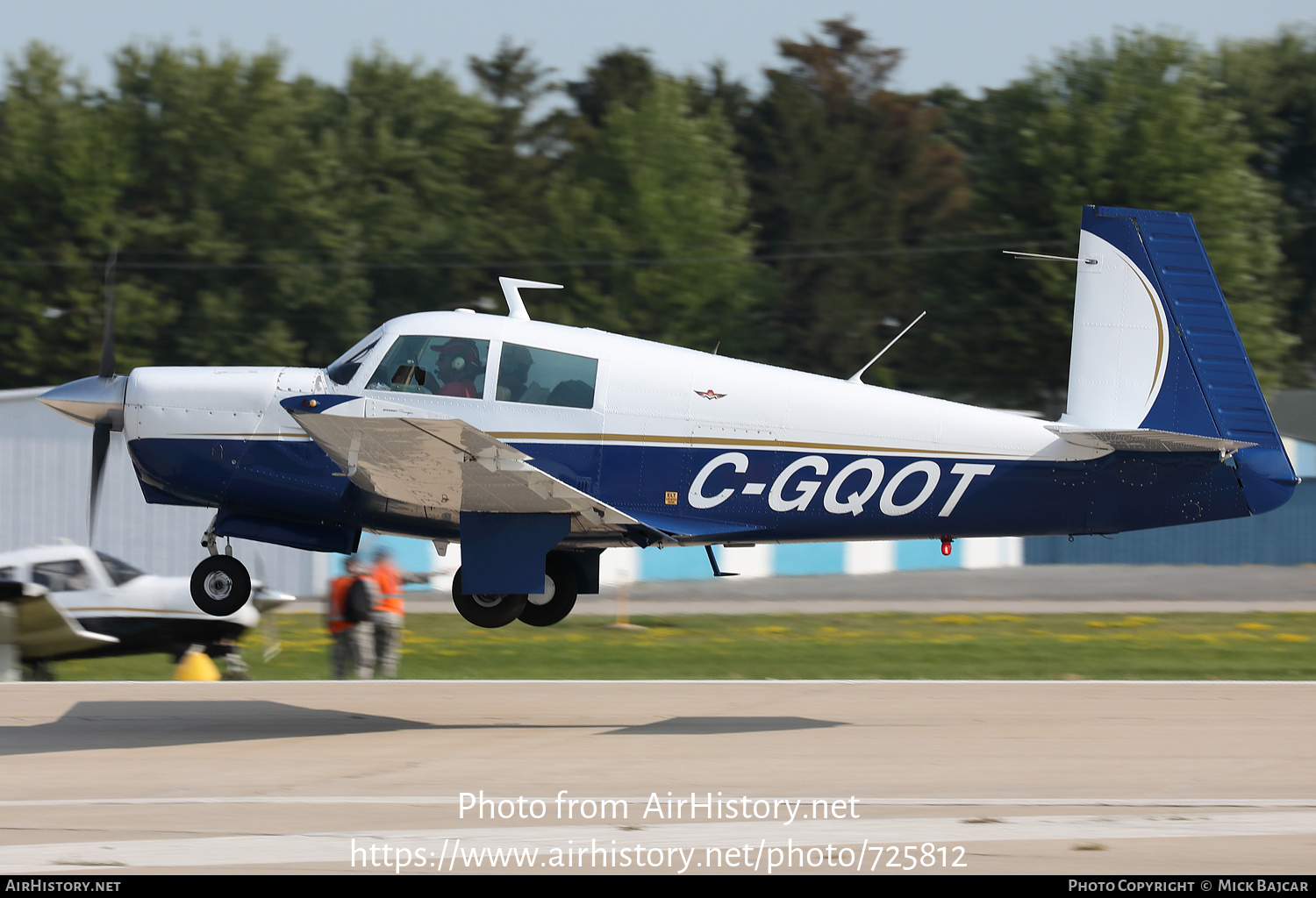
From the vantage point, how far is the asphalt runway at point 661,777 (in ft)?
29.6

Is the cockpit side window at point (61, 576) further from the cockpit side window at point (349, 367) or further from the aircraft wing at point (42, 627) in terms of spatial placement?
the cockpit side window at point (349, 367)

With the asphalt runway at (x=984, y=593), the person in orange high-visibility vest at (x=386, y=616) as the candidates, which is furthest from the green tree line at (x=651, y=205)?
the person in orange high-visibility vest at (x=386, y=616)

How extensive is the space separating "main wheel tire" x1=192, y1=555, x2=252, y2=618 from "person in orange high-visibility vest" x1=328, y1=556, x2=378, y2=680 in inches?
169

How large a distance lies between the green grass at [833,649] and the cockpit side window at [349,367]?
25.9ft

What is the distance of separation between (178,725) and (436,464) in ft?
16.2

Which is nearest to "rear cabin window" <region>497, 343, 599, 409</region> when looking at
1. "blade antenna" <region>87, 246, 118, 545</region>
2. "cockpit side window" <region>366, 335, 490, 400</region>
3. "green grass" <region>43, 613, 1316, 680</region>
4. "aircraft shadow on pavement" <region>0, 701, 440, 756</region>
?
"cockpit side window" <region>366, 335, 490, 400</region>

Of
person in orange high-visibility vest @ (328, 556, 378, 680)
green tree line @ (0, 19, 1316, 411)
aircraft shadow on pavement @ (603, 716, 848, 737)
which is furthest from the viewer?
green tree line @ (0, 19, 1316, 411)

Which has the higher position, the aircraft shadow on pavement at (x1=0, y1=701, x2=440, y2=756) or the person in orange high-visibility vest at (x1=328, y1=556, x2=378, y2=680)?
the person in orange high-visibility vest at (x1=328, y1=556, x2=378, y2=680)

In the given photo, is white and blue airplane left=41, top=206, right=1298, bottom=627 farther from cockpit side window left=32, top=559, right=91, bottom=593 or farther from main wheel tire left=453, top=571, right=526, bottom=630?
cockpit side window left=32, top=559, right=91, bottom=593

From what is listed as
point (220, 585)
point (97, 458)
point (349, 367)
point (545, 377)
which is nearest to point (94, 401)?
point (97, 458)

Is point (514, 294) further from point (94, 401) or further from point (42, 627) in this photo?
point (42, 627)

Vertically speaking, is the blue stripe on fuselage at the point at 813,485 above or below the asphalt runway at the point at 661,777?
above

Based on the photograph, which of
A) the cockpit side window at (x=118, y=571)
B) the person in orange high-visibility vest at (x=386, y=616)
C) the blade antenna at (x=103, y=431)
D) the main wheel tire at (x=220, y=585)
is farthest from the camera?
the cockpit side window at (x=118, y=571)

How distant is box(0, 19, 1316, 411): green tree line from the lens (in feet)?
151
